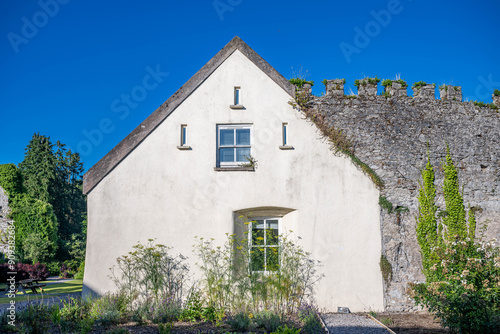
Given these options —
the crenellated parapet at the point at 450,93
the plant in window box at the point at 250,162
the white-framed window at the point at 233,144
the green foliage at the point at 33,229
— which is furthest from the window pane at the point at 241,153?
the green foliage at the point at 33,229

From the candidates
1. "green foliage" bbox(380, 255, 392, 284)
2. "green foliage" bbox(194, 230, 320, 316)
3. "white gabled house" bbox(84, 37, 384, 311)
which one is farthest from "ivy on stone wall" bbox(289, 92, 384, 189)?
"green foliage" bbox(194, 230, 320, 316)

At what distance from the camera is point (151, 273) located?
7816 mm

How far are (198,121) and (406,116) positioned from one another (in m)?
5.67

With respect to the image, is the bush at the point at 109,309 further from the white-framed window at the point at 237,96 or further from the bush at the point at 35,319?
the white-framed window at the point at 237,96

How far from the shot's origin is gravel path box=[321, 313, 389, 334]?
6300 millimetres

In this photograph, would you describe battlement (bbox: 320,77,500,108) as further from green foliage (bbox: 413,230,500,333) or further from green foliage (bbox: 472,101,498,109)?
green foliage (bbox: 413,230,500,333)

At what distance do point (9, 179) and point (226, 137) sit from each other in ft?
54.0

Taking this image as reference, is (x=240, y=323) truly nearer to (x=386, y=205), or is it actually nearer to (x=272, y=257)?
(x=272, y=257)

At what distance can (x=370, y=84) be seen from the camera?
8.98 meters

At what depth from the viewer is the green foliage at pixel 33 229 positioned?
59.9 feet

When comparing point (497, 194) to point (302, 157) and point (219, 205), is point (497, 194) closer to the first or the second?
point (302, 157)

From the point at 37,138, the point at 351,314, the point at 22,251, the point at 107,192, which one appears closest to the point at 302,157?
the point at 351,314

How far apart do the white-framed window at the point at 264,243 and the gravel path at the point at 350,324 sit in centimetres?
170

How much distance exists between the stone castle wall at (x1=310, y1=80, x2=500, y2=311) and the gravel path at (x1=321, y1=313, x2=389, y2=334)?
70.1 inches
